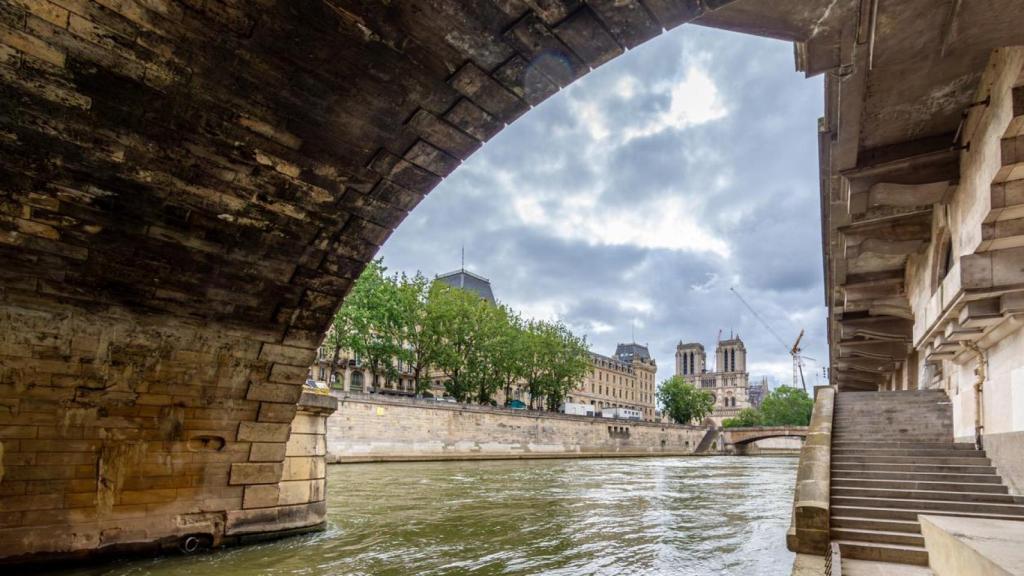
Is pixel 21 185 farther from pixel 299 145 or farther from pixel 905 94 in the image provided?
pixel 905 94

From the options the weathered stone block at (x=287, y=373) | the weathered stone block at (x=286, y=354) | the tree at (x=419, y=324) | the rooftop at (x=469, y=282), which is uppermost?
the rooftop at (x=469, y=282)

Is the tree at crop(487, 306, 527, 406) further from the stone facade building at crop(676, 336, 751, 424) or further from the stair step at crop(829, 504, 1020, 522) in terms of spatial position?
the stone facade building at crop(676, 336, 751, 424)

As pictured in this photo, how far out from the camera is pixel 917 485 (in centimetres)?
820

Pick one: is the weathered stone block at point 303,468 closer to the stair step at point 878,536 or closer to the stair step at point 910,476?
the stair step at point 878,536

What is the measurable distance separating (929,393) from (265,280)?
12994 mm

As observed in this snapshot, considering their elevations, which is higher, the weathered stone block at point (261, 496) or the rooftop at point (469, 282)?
the rooftop at point (469, 282)

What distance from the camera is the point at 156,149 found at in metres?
5.30

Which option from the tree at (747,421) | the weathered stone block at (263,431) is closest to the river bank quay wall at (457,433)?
the weathered stone block at (263,431)

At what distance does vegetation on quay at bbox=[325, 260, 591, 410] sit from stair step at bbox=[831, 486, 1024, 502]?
28.5m

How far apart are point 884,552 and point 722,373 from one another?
137695 millimetres

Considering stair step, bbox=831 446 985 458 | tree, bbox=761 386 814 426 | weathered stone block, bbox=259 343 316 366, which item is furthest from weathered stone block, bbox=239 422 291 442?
tree, bbox=761 386 814 426

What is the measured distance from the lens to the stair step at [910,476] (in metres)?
8.10

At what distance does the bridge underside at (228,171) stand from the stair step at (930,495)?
3702 millimetres

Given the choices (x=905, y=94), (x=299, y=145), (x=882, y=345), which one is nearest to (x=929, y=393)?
(x=882, y=345)
